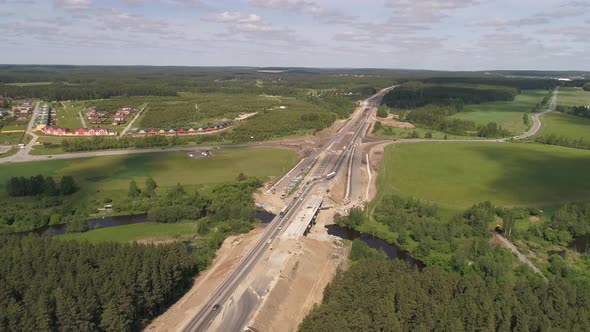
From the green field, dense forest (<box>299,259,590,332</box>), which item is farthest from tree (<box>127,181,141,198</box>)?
dense forest (<box>299,259,590,332</box>)

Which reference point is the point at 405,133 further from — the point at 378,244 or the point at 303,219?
the point at 378,244

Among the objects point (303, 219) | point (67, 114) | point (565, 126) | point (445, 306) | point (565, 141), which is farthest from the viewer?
point (67, 114)

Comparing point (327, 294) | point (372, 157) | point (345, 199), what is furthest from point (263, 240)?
point (372, 157)

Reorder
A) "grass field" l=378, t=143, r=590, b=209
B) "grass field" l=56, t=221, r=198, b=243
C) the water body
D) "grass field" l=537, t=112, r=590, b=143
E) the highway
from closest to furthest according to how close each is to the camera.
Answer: the highway, the water body, "grass field" l=56, t=221, r=198, b=243, "grass field" l=378, t=143, r=590, b=209, "grass field" l=537, t=112, r=590, b=143

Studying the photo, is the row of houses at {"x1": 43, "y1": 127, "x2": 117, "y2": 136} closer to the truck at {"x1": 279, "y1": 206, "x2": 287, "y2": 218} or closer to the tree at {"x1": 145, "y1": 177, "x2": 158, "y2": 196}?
the tree at {"x1": 145, "y1": 177, "x2": 158, "y2": 196}

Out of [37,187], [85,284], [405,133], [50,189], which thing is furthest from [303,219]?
[405,133]

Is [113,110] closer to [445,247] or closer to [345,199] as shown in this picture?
[345,199]

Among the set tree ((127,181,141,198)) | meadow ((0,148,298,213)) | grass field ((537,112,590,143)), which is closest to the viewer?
tree ((127,181,141,198))

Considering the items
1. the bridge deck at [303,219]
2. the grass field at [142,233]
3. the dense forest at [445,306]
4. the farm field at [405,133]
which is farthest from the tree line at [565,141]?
the grass field at [142,233]
